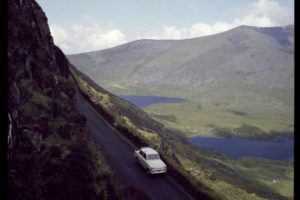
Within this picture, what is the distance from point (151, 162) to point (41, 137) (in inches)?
529

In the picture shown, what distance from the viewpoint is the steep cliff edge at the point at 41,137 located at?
90.2ft

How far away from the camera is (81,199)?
29547mm

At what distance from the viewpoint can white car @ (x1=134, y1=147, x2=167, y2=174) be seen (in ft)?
128

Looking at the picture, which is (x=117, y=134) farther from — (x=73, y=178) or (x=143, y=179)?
(x=73, y=178)

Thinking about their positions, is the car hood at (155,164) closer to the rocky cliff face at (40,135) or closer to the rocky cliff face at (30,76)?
the rocky cliff face at (40,135)

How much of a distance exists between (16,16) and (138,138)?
23.6 m

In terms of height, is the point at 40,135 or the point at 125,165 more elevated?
the point at 40,135

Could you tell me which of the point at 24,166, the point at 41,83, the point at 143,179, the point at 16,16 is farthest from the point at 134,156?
the point at 16,16

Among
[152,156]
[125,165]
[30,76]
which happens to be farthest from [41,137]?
[152,156]

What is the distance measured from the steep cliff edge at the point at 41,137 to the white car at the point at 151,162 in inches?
167

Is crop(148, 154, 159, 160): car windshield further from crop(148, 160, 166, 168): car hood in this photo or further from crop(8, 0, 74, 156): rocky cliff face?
crop(8, 0, 74, 156): rocky cliff face

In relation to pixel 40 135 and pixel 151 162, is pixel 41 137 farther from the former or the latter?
pixel 151 162

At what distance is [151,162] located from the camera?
130 feet

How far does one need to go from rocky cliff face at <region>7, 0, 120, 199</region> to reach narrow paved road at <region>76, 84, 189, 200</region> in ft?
15.4
